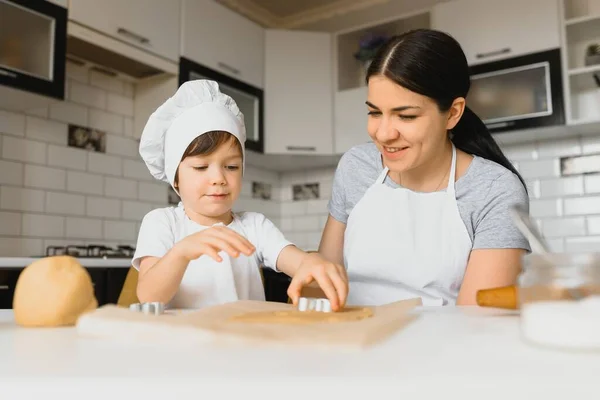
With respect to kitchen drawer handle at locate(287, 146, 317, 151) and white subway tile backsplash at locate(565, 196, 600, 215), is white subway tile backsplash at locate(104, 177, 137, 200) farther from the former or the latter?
white subway tile backsplash at locate(565, 196, 600, 215)

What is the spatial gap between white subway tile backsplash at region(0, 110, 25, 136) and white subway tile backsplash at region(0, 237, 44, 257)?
18.2 inches

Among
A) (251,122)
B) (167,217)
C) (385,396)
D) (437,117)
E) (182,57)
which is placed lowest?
(385,396)

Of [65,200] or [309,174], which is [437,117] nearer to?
[65,200]

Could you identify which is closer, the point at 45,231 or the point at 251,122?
the point at 45,231

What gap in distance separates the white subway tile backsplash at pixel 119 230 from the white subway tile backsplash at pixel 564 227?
2179 mm

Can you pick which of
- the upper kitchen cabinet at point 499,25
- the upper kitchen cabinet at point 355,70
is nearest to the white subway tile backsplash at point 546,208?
the upper kitchen cabinet at point 499,25

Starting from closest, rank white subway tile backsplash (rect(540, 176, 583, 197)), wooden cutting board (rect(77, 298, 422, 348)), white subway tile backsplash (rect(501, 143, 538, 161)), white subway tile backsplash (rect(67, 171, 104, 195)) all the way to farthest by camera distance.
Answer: wooden cutting board (rect(77, 298, 422, 348)) → white subway tile backsplash (rect(67, 171, 104, 195)) → white subway tile backsplash (rect(540, 176, 583, 197)) → white subway tile backsplash (rect(501, 143, 538, 161))

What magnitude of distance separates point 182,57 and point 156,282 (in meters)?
2.19

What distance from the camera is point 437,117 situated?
137cm

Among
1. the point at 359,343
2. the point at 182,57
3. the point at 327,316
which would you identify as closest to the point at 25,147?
the point at 182,57

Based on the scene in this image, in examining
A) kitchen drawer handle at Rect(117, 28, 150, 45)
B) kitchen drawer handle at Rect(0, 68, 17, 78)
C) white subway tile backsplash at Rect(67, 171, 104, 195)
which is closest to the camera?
kitchen drawer handle at Rect(0, 68, 17, 78)

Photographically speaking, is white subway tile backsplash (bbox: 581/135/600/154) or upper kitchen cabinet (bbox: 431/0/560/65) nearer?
upper kitchen cabinet (bbox: 431/0/560/65)

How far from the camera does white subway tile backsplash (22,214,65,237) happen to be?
2.54 metres

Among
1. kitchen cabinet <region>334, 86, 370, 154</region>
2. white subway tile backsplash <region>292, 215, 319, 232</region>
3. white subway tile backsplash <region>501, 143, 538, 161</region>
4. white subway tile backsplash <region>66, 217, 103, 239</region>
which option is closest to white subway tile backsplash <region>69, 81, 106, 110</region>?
white subway tile backsplash <region>66, 217, 103, 239</region>
